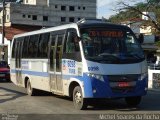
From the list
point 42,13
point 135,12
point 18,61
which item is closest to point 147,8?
point 135,12

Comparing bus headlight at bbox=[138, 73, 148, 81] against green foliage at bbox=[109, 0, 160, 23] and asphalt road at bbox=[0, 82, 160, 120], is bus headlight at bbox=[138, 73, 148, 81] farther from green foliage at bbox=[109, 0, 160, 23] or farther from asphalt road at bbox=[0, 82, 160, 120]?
green foliage at bbox=[109, 0, 160, 23]

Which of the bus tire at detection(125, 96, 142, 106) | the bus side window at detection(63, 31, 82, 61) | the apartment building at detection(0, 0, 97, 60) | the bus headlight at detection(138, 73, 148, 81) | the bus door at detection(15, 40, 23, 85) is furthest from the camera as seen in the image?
the apartment building at detection(0, 0, 97, 60)

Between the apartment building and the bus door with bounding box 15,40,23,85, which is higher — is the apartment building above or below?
above

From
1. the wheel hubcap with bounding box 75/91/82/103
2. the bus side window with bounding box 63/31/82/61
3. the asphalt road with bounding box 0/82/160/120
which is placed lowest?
the asphalt road with bounding box 0/82/160/120

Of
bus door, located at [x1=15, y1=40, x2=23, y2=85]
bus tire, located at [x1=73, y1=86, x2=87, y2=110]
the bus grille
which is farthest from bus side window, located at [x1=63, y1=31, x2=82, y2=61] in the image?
bus door, located at [x1=15, y1=40, x2=23, y2=85]

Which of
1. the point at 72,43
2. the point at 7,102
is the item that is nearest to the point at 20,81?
the point at 7,102

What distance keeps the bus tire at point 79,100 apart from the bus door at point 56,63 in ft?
4.18

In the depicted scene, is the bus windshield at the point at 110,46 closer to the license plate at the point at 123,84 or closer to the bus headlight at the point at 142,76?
the bus headlight at the point at 142,76

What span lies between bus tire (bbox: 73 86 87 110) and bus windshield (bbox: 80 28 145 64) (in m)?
1.18

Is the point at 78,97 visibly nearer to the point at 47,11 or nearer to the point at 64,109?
the point at 64,109

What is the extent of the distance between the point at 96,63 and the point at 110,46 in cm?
91

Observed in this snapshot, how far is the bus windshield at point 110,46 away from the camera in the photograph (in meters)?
13.9

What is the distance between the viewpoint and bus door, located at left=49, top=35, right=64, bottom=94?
15695 mm

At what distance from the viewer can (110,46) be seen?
1422cm
